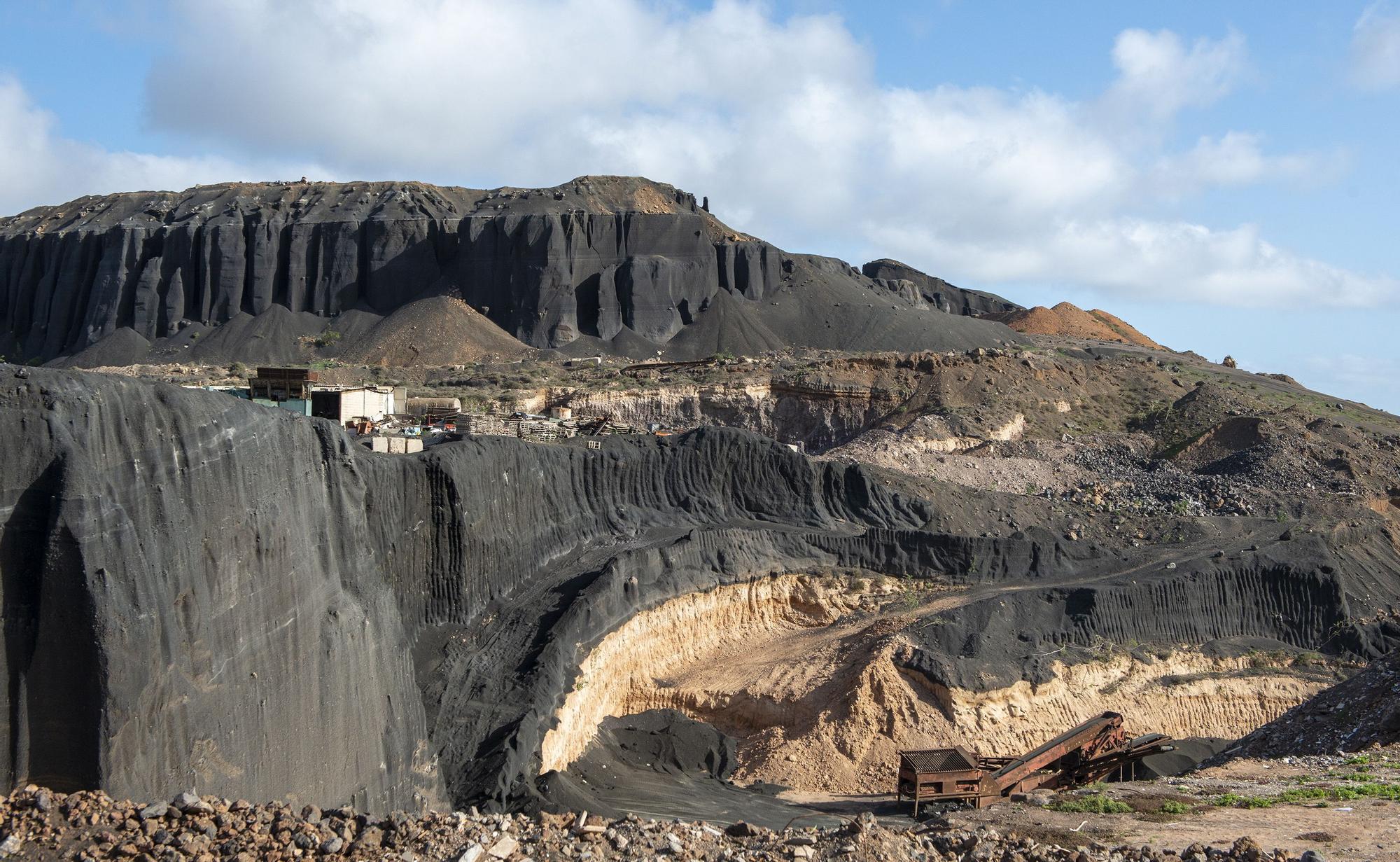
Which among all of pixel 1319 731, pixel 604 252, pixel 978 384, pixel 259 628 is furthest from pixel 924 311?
pixel 259 628

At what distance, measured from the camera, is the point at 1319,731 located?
19.0 meters

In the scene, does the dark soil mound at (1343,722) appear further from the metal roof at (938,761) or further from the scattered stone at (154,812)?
the scattered stone at (154,812)

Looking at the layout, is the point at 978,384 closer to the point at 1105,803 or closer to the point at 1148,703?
the point at 1148,703

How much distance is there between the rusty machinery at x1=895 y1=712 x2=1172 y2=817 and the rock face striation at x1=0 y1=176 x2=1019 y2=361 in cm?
5657

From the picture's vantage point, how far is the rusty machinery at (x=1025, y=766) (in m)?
18.5

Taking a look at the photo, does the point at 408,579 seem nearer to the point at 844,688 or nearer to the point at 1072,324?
the point at 844,688

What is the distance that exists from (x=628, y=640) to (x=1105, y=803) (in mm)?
10746

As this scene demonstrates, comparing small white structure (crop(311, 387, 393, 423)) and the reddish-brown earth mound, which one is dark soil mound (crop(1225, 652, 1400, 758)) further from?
the reddish-brown earth mound

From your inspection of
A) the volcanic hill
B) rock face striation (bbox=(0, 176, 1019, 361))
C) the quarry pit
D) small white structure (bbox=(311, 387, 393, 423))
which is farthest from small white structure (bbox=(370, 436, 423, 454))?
rock face striation (bbox=(0, 176, 1019, 361))

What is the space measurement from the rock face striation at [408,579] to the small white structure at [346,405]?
857 centimetres

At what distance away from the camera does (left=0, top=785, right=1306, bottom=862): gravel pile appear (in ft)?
32.0

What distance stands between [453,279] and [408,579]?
6642 centimetres

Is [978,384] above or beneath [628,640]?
above

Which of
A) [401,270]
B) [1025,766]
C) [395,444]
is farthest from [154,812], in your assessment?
[401,270]
